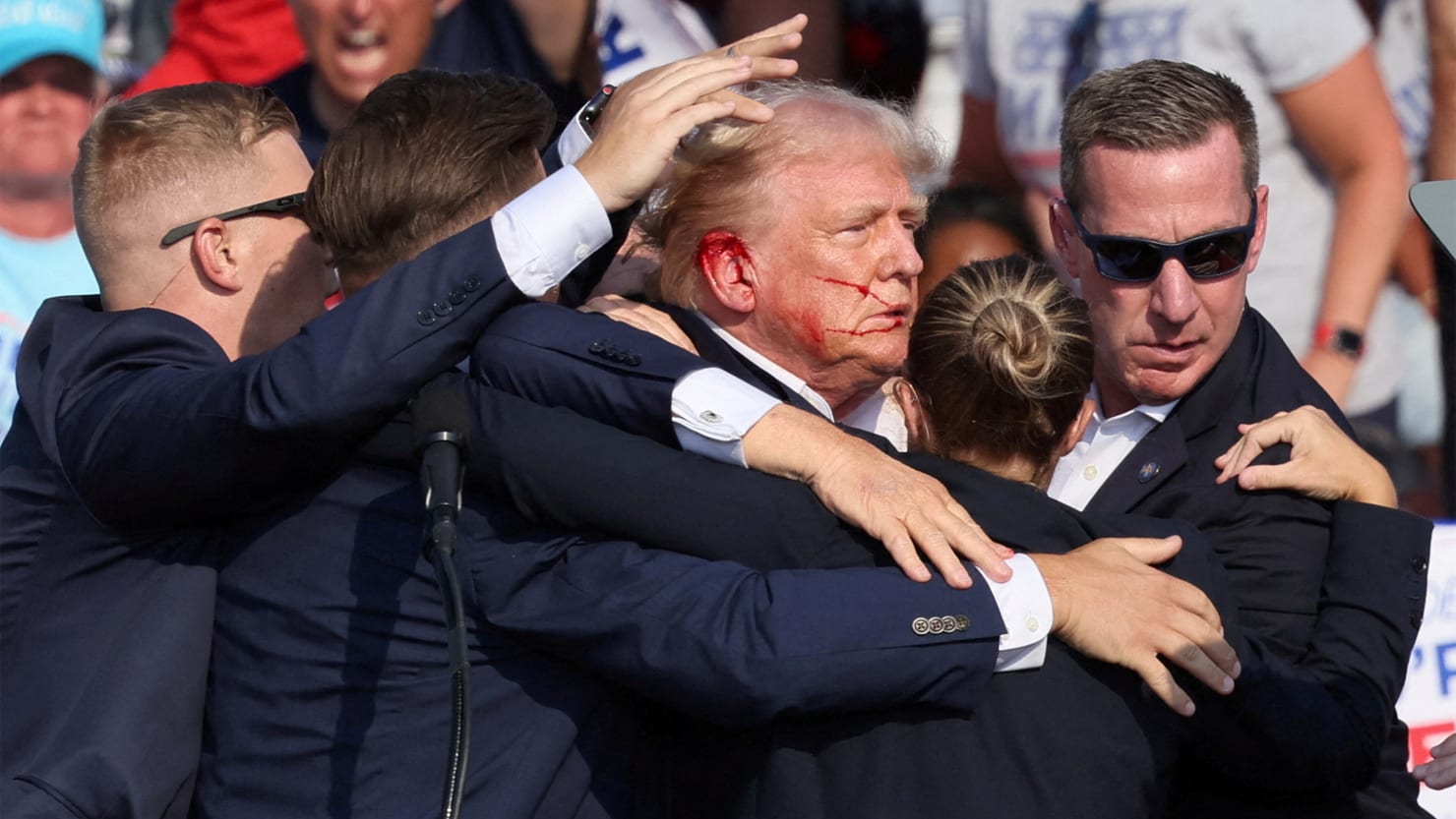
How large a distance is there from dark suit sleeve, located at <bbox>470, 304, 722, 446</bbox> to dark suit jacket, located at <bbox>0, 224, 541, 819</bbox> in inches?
2.1

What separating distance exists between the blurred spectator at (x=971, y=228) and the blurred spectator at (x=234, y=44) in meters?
1.96

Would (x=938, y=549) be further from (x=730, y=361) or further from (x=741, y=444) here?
(x=730, y=361)

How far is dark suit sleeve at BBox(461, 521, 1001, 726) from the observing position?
2172 millimetres

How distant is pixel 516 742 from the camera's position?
241cm

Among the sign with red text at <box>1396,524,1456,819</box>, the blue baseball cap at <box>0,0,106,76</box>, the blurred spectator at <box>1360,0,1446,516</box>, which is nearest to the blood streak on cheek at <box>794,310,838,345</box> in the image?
the sign with red text at <box>1396,524,1456,819</box>

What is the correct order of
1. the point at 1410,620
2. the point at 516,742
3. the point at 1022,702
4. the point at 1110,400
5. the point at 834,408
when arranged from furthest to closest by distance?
the point at 1110,400 → the point at 834,408 → the point at 1410,620 → the point at 516,742 → the point at 1022,702

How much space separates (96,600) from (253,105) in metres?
0.94

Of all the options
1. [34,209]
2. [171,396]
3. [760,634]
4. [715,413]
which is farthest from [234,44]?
[760,634]

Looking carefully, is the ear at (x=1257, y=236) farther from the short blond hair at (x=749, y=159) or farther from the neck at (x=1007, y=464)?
the neck at (x=1007, y=464)

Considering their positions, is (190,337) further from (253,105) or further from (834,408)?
(834,408)

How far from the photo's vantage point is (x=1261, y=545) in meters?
2.62

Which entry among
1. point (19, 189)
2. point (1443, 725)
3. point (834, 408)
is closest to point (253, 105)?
point (834, 408)

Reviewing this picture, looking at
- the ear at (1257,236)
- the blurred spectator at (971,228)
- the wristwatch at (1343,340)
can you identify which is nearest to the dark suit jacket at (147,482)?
the ear at (1257,236)

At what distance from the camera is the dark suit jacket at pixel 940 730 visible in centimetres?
225
